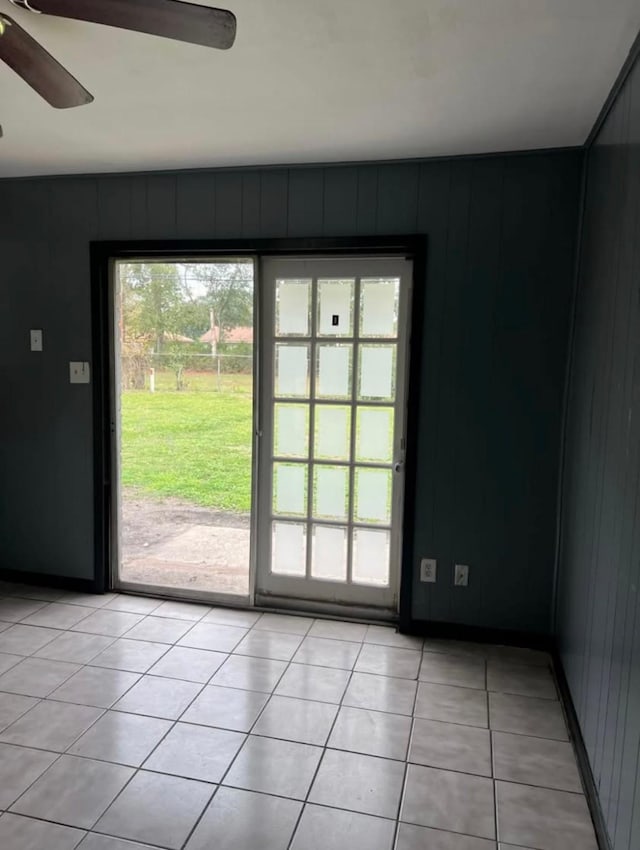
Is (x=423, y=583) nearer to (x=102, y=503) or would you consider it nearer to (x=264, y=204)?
(x=102, y=503)

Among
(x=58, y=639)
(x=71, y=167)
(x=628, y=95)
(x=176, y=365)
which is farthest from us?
(x=176, y=365)

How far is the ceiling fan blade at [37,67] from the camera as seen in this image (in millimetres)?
1481

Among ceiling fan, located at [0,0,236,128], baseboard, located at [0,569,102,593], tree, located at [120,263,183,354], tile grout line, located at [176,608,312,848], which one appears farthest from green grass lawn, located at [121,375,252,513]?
ceiling fan, located at [0,0,236,128]

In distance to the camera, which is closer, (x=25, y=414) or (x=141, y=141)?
(x=141, y=141)

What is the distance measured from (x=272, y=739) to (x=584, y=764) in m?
1.07

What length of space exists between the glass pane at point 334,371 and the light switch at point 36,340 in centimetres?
160

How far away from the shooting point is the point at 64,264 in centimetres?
334

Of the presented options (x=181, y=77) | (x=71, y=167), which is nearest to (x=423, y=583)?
(x=181, y=77)

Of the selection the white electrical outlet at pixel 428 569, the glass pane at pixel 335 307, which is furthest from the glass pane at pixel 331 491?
the glass pane at pixel 335 307

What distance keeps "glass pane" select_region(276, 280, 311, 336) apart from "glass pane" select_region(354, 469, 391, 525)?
2.66ft

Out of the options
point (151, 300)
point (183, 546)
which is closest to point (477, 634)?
point (183, 546)

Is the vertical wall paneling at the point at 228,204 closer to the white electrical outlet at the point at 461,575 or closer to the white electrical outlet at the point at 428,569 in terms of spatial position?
the white electrical outlet at the point at 428,569

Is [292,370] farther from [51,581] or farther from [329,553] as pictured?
[51,581]

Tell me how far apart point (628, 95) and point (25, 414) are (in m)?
3.24
